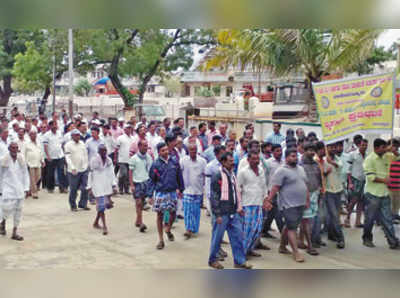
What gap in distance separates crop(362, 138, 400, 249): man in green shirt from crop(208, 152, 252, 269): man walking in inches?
82.9

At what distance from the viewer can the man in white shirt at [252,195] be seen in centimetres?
614

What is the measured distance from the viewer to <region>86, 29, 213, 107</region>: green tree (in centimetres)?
2214

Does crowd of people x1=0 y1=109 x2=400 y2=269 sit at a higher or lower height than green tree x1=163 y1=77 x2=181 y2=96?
lower

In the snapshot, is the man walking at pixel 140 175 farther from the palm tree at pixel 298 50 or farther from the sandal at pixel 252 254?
the palm tree at pixel 298 50

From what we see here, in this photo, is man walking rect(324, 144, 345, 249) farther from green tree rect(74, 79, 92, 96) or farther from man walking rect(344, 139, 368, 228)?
green tree rect(74, 79, 92, 96)

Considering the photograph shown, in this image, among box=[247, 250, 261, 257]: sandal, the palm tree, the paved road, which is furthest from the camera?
the palm tree

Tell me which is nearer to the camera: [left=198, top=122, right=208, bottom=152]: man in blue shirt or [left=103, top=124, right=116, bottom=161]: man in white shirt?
[left=198, top=122, right=208, bottom=152]: man in blue shirt

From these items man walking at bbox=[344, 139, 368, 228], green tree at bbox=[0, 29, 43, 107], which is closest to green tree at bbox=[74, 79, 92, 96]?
green tree at bbox=[0, 29, 43, 107]

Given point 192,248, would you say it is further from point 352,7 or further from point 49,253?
point 352,7

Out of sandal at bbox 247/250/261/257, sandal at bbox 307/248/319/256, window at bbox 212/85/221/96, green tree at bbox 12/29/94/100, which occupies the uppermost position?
window at bbox 212/85/221/96

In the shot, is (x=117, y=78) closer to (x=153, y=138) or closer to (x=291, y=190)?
(x=153, y=138)

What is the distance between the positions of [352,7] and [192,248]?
4.31 m

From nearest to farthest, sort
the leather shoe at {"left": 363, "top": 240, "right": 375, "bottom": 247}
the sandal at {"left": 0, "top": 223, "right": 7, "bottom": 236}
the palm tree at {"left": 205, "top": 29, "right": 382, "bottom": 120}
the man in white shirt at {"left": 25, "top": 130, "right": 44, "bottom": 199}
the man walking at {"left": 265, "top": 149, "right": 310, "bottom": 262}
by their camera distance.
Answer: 1. the man walking at {"left": 265, "top": 149, "right": 310, "bottom": 262}
2. the leather shoe at {"left": 363, "top": 240, "right": 375, "bottom": 247}
3. the sandal at {"left": 0, "top": 223, "right": 7, "bottom": 236}
4. the man in white shirt at {"left": 25, "top": 130, "right": 44, "bottom": 199}
5. the palm tree at {"left": 205, "top": 29, "right": 382, "bottom": 120}

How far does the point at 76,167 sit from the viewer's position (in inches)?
360
